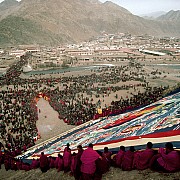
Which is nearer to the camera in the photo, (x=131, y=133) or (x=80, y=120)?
(x=131, y=133)

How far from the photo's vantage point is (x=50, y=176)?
9070 mm

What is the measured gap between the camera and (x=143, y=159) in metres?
7.15

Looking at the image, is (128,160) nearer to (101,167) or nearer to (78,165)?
(101,167)

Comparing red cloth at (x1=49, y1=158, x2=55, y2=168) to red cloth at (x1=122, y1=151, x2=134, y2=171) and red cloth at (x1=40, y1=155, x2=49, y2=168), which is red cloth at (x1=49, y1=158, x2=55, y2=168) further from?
red cloth at (x1=122, y1=151, x2=134, y2=171)

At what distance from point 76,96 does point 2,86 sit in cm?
1604

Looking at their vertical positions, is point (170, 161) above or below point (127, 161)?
above

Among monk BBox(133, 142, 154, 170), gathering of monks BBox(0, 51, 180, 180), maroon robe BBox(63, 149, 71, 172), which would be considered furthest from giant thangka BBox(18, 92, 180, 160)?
maroon robe BBox(63, 149, 71, 172)

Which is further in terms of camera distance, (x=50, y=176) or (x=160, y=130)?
(x=160, y=130)

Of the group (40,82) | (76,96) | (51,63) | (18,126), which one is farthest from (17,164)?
(51,63)

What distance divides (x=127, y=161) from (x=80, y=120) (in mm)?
14355

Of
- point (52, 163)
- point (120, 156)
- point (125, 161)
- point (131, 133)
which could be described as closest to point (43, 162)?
point (52, 163)

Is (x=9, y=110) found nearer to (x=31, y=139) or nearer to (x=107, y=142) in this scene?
(x=31, y=139)

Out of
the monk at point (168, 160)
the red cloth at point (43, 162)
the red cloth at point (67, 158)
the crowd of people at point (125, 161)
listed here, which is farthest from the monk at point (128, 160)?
the red cloth at point (43, 162)

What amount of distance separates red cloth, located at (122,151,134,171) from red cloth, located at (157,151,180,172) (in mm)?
952
